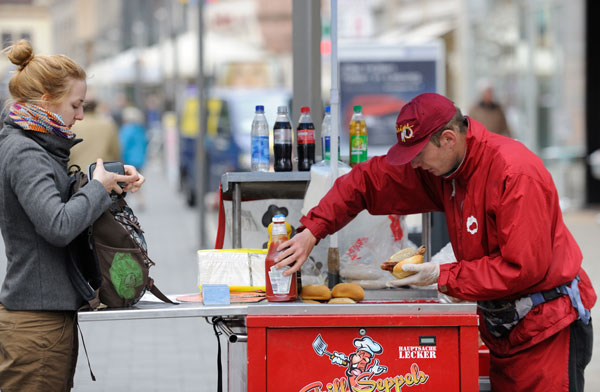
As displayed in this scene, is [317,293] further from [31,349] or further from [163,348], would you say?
[163,348]

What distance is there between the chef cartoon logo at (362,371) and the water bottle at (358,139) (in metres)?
1.36

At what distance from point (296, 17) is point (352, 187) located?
196 centimetres

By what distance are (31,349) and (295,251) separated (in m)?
1.02

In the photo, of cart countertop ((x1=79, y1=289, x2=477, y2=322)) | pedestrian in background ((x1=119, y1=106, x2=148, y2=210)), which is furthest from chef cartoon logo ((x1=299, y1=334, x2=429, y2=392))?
pedestrian in background ((x1=119, y1=106, x2=148, y2=210))

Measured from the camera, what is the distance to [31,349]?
350cm

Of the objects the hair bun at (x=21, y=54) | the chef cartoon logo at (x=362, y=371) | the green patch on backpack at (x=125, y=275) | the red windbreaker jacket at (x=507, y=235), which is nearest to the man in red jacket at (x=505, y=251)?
the red windbreaker jacket at (x=507, y=235)

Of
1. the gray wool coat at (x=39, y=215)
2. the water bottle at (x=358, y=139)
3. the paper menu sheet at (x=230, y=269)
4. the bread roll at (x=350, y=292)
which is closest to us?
the gray wool coat at (x=39, y=215)

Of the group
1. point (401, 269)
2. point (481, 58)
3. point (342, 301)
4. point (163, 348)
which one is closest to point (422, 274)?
point (401, 269)

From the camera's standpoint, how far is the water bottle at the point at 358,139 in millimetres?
4730

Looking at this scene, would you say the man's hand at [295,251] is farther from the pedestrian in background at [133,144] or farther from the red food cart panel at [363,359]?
the pedestrian in background at [133,144]

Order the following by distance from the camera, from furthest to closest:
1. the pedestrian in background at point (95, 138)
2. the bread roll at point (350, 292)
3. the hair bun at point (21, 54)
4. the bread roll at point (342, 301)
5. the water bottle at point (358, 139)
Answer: the pedestrian in background at point (95, 138) < the water bottle at point (358, 139) < the bread roll at point (350, 292) < the bread roll at point (342, 301) < the hair bun at point (21, 54)

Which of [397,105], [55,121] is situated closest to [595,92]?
[397,105]

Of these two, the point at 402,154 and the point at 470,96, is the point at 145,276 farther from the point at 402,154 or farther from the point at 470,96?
the point at 470,96

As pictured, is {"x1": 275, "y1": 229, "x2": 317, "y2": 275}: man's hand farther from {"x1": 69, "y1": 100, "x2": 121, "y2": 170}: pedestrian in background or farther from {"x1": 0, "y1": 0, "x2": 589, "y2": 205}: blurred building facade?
{"x1": 69, "y1": 100, "x2": 121, "y2": 170}: pedestrian in background
